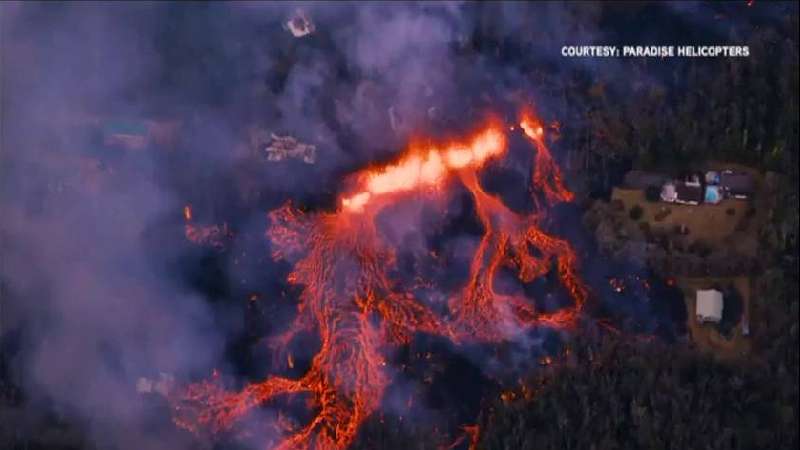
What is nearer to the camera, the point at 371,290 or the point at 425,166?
the point at 371,290

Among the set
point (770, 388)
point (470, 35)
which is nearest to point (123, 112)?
point (470, 35)

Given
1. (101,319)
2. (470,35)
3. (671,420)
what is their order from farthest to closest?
(470,35)
(101,319)
(671,420)

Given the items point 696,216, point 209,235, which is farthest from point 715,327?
point 209,235

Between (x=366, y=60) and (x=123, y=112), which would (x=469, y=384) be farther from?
(x=123, y=112)

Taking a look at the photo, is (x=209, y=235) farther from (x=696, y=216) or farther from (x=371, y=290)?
(x=696, y=216)

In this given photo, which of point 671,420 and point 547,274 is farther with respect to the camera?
point 547,274

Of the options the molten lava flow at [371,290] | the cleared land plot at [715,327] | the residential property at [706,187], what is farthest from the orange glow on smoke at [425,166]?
the cleared land plot at [715,327]
